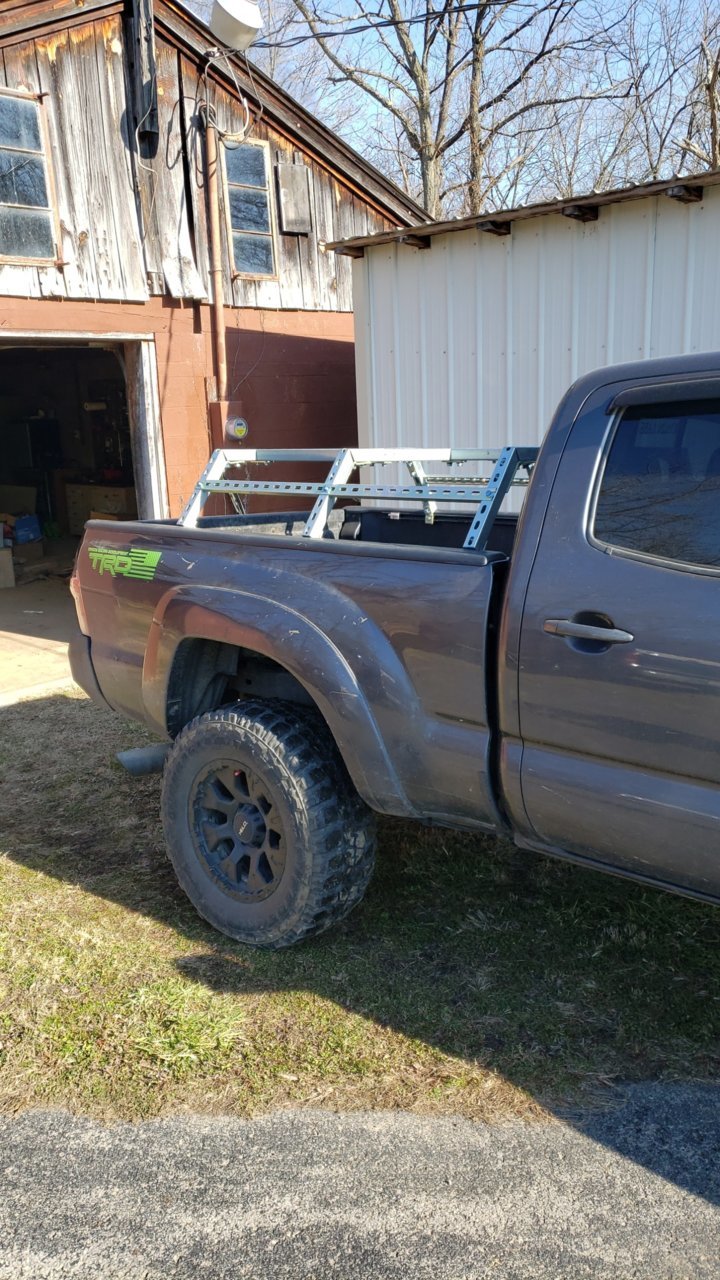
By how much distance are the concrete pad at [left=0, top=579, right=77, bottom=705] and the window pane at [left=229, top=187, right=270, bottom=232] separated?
4.21 meters

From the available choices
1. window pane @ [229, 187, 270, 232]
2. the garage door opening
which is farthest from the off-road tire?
the garage door opening

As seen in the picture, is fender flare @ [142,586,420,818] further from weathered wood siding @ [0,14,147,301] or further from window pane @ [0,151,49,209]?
window pane @ [0,151,49,209]

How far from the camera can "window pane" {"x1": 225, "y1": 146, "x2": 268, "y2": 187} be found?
32.1ft

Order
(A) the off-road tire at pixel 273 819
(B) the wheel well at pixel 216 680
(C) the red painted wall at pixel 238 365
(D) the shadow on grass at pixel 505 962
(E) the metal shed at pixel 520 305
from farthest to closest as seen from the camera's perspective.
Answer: (C) the red painted wall at pixel 238 365 → (E) the metal shed at pixel 520 305 → (B) the wheel well at pixel 216 680 → (A) the off-road tire at pixel 273 819 → (D) the shadow on grass at pixel 505 962

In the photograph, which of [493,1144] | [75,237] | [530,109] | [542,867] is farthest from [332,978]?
[530,109]

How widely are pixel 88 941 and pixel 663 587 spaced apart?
7.93 feet

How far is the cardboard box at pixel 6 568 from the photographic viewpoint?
11.6 meters

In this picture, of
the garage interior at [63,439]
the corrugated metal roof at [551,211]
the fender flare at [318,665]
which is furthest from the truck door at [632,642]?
the garage interior at [63,439]

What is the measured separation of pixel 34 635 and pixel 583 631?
736 cm

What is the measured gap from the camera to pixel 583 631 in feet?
8.56

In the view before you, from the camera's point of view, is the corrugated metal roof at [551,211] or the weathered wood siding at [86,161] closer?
the corrugated metal roof at [551,211]

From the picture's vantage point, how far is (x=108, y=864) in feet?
14.1

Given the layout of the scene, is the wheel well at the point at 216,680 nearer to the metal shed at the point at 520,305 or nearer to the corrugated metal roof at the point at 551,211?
the corrugated metal roof at the point at 551,211

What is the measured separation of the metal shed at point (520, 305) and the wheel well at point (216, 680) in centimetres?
413
